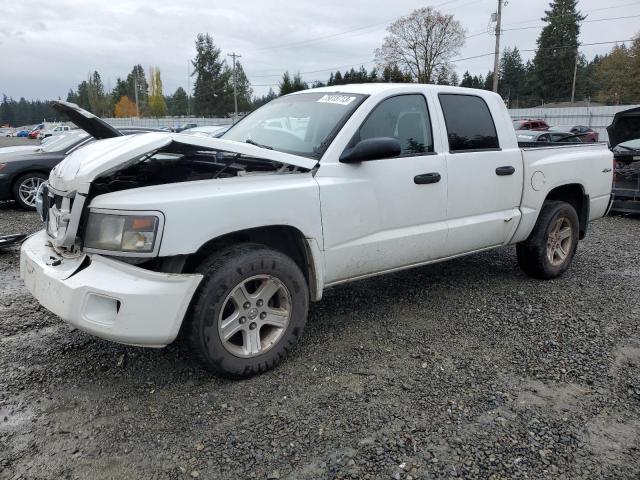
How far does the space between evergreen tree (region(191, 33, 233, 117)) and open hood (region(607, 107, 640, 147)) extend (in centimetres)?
7047

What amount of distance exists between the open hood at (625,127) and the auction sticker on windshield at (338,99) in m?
7.90

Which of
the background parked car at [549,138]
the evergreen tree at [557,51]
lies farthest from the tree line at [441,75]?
the background parked car at [549,138]

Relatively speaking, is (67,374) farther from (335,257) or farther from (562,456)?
(562,456)

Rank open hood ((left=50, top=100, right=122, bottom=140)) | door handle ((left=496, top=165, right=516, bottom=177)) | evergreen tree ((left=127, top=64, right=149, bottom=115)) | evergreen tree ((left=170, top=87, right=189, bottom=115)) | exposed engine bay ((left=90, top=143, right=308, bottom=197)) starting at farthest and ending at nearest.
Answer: evergreen tree ((left=170, top=87, right=189, bottom=115)) < evergreen tree ((left=127, top=64, right=149, bottom=115)) < door handle ((left=496, top=165, right=516, bottom=177)) < open hood ((left=50, top=100, right=122, bottom=140)) < exposed engine bay ((left=90, top=143, right=308, bottom=197))

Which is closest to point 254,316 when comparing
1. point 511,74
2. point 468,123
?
point 468,123

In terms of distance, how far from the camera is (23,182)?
902cm

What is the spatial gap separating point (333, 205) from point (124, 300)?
1427mm

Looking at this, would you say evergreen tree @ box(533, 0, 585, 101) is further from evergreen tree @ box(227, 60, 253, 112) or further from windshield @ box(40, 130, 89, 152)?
windshield @ box(40, 130, 89, 152)

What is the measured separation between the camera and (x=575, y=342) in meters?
3.80

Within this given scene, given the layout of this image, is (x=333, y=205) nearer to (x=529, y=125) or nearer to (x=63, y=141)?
(x=63, y=141)

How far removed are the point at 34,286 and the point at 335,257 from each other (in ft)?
6.16

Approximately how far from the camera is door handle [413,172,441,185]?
152 inches

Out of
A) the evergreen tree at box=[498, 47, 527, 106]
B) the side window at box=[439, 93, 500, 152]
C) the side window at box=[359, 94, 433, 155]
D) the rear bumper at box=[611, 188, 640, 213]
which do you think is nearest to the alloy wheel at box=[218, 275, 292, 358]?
the side window at box=[359, 94, 433, 155]

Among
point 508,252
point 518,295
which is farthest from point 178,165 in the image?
point 508,252
